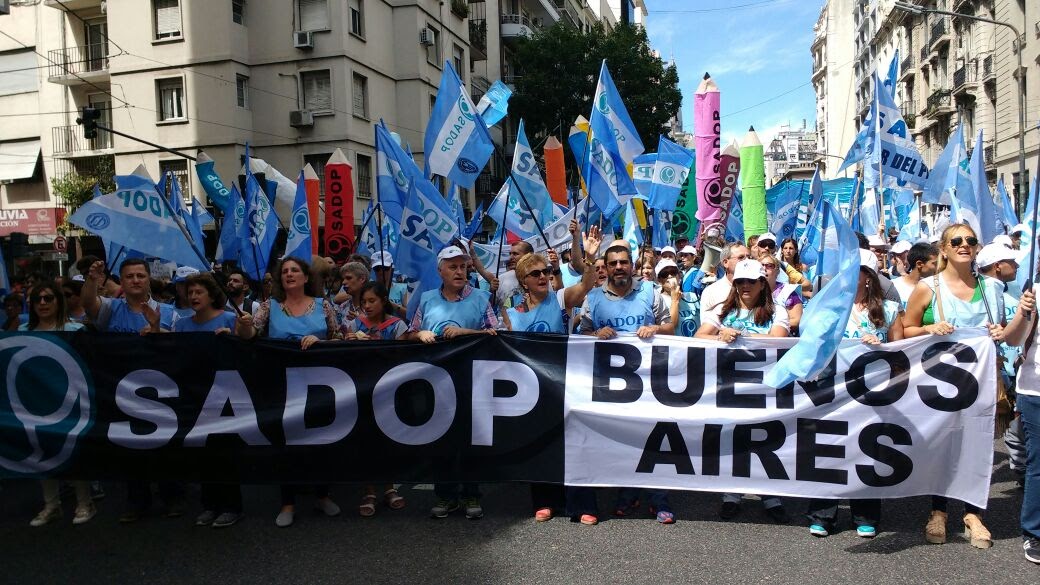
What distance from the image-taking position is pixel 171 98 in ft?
81.3

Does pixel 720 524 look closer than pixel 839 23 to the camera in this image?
Yes

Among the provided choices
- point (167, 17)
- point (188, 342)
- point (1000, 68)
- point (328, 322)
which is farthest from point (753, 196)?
point (1000, 68)

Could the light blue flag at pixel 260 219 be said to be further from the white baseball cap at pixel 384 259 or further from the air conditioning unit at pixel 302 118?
the air conditioning unit at pixel 302 118

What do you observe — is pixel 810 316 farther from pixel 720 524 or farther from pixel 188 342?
pixel 188 342

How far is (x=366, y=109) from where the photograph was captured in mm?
25953

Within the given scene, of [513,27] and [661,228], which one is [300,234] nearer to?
[661,228]

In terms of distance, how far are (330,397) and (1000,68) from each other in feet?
118

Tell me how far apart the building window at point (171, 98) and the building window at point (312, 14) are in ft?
13.0

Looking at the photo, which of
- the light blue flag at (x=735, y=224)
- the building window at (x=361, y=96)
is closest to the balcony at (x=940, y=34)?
the building window at (x=361, y=96)

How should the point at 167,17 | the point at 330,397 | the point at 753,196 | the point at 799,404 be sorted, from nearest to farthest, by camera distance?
the point at 799,404
the point at 330,397
the point at 753,196
the point at 167,17

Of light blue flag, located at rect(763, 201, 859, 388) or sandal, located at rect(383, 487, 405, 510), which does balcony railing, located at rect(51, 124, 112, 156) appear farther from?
light blue flag, located at rect(763, 201, 859, 388)

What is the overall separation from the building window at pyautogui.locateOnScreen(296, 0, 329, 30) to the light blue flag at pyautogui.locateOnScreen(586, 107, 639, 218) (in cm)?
1910

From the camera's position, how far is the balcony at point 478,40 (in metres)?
33.0

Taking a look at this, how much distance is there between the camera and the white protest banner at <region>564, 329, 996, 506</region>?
15.6 feet
